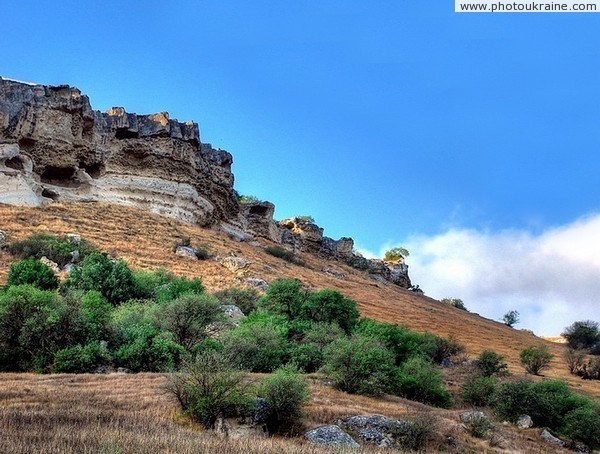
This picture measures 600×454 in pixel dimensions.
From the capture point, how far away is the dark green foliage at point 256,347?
1507cm

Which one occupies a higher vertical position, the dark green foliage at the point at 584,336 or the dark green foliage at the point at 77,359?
the dark green foliage at the point at 584,336

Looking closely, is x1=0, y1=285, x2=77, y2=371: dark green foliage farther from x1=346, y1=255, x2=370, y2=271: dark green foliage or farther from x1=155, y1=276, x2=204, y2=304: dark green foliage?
x1=346, y1=255, x2=370, y2=271: dark green foliage

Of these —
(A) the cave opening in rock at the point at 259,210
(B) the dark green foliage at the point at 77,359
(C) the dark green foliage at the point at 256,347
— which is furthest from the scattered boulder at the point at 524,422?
(A) the cave opening in rock at the point at 259,210

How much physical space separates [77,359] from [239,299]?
37.3 feet

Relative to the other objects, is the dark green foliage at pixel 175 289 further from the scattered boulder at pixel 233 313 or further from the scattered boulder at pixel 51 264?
the scattered boulder at pixel 51 264

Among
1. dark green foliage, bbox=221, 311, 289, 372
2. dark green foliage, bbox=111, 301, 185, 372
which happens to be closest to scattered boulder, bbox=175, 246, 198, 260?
dark green foliage, bbox=111, 301, 185, 372

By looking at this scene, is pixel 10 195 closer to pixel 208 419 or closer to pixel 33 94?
pixel 33 94

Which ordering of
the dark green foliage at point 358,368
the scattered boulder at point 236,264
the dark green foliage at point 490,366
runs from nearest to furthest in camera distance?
the dark green foliage at point 358,368
the dark green foliage at point 490,366
the scattered boulder at point 236,264

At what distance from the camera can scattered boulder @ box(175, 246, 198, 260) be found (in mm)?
31422

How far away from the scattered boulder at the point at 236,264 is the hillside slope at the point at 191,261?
1.06 ft

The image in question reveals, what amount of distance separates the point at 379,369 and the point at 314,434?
530 centimetres

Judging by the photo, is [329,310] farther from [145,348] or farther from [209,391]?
[209,391]

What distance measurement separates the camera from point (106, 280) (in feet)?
69.4

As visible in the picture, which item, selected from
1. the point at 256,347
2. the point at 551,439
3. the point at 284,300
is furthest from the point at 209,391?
the point at 284,300
